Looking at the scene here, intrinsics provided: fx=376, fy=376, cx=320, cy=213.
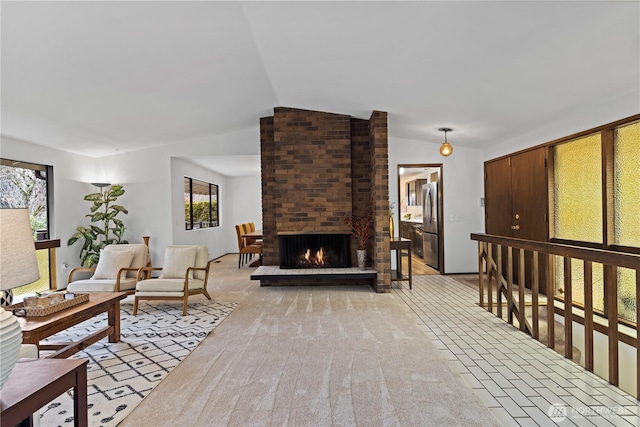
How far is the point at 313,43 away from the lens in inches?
150

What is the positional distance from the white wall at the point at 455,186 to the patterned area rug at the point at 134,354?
4.21 metres

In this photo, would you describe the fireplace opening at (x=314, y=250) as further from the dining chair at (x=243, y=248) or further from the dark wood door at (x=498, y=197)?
the dark wood door at (x=498, y=197)

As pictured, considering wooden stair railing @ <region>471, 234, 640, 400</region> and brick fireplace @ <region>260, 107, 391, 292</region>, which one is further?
brick fireplace @ <region>260, 107, 391, 292</region>

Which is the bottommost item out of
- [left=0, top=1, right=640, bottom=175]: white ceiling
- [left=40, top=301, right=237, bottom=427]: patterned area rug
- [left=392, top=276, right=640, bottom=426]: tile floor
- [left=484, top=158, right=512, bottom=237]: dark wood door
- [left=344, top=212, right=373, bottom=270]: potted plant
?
[left=392, top=276, right=640, bottom=426]: tile floor

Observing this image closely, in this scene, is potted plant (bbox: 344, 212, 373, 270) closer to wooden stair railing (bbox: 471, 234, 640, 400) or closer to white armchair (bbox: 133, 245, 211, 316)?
wooden stair railing (bbox: 471, 234, 640, 400)

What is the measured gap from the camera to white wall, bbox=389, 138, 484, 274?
7258 millimetres

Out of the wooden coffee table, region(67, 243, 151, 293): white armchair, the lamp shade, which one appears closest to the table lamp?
the lamp shade

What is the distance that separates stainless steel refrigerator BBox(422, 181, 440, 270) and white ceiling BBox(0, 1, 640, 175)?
1971 millimetres

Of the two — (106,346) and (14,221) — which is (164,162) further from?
(14,221)

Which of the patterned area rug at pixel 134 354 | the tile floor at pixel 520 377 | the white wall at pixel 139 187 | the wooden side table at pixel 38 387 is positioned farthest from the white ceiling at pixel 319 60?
the patterned area rug at pixel 134 354

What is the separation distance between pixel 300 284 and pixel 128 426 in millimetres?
4357

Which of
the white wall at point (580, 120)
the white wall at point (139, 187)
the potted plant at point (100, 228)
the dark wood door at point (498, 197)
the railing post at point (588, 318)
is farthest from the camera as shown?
the potted plant at point (100, 228)

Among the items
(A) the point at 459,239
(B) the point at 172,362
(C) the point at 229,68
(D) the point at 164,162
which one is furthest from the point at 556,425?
(D) the point at 164,162

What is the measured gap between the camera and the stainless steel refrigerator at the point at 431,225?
24.8ft
